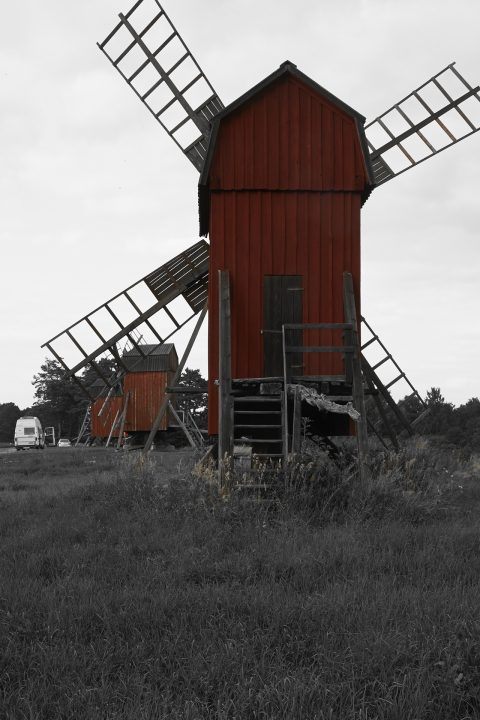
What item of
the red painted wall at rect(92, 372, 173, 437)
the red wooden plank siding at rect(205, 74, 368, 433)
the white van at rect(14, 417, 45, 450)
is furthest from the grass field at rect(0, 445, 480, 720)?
the white van at rect(14, 417, 45, 450)

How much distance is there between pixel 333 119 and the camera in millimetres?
13688

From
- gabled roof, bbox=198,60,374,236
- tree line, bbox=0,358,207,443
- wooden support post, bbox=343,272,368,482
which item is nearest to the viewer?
wooden support post, bbox=343,272,368,482

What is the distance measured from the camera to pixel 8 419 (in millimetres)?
106250

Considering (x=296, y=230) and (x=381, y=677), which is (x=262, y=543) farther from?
(x=296, y=230)

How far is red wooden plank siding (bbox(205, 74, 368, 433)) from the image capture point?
44.6 feet

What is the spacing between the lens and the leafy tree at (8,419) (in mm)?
102812

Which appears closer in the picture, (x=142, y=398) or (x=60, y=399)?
(x=142, y=398)

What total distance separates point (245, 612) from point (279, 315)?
8805 mm

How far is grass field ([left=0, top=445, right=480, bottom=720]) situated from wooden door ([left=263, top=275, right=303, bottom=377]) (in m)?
4.71

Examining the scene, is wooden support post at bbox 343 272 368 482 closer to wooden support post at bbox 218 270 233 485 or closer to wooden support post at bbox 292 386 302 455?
wooden support post at bbox 292 386 302 455

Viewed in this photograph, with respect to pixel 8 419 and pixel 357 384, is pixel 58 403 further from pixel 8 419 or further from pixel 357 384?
pixel 357 384

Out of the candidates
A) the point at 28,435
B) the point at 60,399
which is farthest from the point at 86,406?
the point at 28,435

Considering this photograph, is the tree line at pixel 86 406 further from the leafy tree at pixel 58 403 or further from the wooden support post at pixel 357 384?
the wooden support post at pixel 357 384

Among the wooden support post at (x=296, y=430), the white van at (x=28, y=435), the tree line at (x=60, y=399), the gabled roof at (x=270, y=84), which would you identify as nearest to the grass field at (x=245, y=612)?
the wooden support post at (x=296, y=430)
